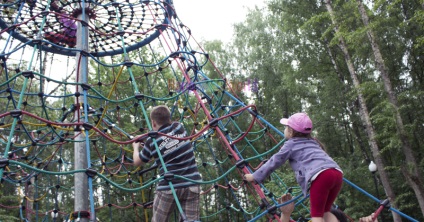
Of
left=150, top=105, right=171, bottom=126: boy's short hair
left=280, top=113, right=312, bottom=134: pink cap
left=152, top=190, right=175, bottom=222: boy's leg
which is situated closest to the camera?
left=280, top=113, right=312, bottom=134: pink cap

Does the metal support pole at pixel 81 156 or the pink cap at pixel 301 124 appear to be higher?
the metal support pole at pixel 81 156

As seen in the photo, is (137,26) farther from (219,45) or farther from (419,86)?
(219,45)

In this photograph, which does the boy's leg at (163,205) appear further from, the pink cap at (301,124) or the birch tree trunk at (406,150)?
the birch tree trunk at (406,150)

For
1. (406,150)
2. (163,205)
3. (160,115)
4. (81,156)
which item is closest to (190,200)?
(163,205)

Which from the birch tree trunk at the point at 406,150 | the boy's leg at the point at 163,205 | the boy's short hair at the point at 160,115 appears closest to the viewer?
the boy's leg at the point at 163,205

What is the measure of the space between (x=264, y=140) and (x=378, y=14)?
6.52 meters

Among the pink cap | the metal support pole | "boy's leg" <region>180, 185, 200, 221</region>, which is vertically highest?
the metal support pole

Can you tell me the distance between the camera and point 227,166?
43.7 feet

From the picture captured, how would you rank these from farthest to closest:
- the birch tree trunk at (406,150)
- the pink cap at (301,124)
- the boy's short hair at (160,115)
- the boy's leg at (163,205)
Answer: the birch tree trunk at (406,150)
the boy's short hair at (160,115)
the boy's leg at (163,205)
the pink cap at (301,124)

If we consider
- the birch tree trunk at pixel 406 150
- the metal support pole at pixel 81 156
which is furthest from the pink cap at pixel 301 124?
the birch tree trunk at pixel 406 150

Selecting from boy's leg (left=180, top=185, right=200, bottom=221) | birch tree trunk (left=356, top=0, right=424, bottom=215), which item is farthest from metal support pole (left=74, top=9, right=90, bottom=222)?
birch tree trunk (left=356, top=0, right=424, bottom=215)

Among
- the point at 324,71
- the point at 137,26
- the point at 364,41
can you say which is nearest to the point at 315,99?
the point at 324,71

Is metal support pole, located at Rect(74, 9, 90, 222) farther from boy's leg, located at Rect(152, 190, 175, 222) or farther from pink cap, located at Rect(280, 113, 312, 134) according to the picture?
pink cap, located at Rect(280, 113, 312, 134)

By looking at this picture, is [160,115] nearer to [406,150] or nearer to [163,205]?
[163,205]
